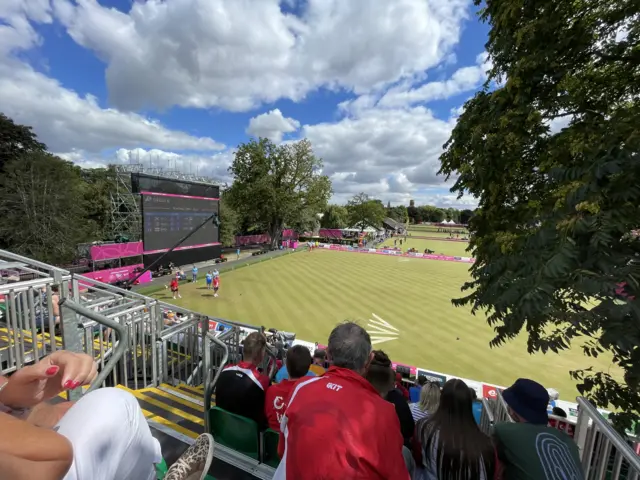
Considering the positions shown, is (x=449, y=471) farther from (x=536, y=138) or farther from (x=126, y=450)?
(x=536, y=138)

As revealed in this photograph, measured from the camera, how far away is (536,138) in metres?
4.14

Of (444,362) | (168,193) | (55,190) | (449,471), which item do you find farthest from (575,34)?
(55,190)

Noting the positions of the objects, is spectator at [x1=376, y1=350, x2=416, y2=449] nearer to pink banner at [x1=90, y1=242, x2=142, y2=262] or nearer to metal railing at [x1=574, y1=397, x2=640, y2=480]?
metal railing at [x1=574, y1=397, x2=640, y2=480]

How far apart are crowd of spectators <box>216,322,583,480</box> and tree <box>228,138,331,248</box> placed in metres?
41.3

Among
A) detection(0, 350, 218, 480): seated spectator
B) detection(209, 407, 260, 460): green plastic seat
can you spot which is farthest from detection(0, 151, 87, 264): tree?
detection(0, 350, 218, 480): seated spectator

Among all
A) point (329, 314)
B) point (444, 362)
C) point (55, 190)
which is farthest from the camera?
point (55, 190)

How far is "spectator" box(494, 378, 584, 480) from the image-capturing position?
2.03 meters

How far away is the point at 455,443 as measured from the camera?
2.02 metres

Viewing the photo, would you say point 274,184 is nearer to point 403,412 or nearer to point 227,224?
point 227,224

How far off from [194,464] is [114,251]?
2420 cm

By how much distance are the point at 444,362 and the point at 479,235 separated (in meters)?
8.97

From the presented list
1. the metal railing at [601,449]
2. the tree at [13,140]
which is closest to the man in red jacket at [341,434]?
the metal railing at [601,449]

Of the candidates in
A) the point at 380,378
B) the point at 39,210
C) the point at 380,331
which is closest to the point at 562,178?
the point at 380,378

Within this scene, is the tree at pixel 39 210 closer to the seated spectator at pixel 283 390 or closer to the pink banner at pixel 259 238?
the pink banner at pixel 259 238
